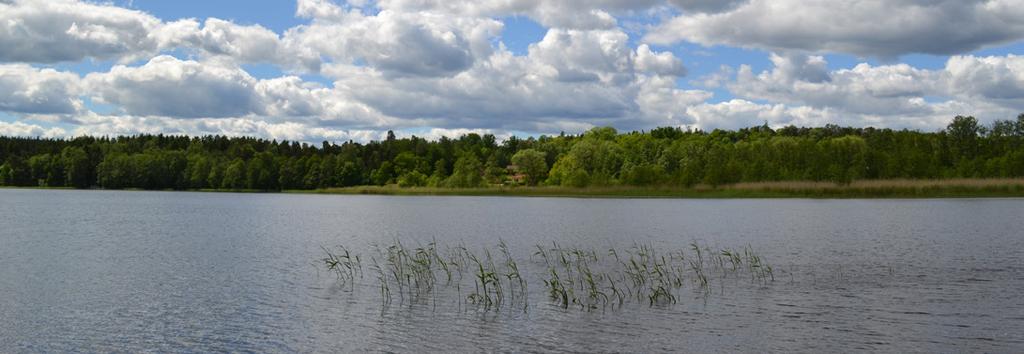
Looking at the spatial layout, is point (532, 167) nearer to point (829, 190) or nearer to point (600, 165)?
point (600, 165)

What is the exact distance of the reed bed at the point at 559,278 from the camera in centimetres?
2150

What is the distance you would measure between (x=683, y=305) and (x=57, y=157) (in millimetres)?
204697

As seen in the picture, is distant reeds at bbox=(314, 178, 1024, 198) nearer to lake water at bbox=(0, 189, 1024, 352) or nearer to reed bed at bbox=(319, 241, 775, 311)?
lake water at bbox=(0, 189, 1024, 352)

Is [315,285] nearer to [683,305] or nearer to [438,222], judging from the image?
[683,305]

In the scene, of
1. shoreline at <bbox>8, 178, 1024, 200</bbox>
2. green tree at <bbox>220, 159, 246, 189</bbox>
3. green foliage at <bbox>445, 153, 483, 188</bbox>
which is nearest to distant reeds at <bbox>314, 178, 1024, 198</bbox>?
shoreline at <bbox>8, 178, 1024, 200</bbox>

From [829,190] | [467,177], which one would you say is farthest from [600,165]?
[829,190]

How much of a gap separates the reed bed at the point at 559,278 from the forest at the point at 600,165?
74532 millimetres

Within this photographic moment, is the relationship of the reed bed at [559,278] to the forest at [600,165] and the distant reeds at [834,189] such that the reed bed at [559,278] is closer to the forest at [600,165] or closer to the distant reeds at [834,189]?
the distant reeds at [834,189]

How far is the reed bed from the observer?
21.5m

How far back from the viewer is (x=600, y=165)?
152m

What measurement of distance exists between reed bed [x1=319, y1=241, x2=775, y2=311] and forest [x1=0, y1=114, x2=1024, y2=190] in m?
74.5

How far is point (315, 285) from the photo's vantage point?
24422 millimetres

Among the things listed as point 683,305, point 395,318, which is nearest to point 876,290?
point 683,305

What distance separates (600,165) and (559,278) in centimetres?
12680
